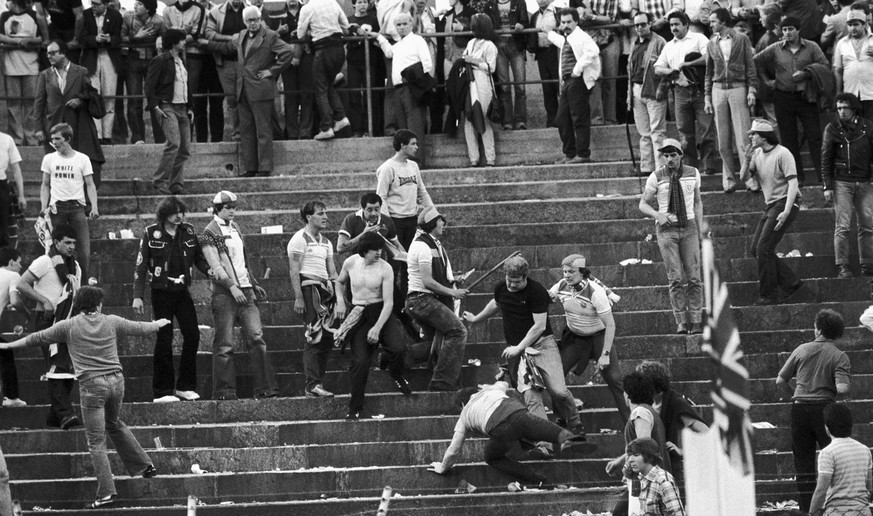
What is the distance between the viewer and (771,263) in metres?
16.2

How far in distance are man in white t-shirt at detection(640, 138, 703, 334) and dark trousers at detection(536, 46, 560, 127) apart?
528cm

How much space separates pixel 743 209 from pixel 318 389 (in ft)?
18.7

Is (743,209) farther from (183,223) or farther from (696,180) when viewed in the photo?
(183,223)

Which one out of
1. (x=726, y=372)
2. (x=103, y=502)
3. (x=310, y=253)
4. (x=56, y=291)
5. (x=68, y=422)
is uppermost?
(x=310, y=253)

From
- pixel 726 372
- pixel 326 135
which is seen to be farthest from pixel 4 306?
pixel 726 372

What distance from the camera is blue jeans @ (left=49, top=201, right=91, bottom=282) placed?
16.9m

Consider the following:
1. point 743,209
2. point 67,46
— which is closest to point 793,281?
A: point 743,209

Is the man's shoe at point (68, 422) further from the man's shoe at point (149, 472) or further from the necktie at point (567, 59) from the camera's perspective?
the necktie at point (567, 59)

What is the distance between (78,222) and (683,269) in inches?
242

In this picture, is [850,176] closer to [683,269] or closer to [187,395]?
[683,269]

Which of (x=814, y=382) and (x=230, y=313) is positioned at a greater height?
(x=230, y=313)

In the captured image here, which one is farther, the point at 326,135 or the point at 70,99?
the point at 326,135

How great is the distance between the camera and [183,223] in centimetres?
1520

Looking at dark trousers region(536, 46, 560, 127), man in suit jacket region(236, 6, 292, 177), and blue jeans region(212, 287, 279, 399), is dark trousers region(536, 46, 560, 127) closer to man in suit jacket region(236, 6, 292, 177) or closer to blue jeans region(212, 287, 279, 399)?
man in suit jacket region(236, 6, 292, 177)
